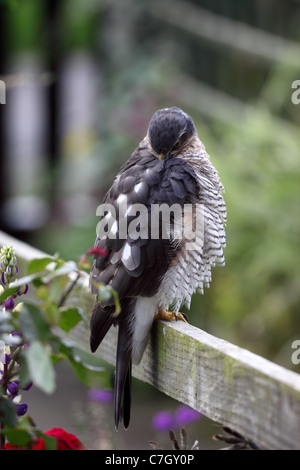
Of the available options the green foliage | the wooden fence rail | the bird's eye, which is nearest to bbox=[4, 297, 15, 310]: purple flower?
the green foliage

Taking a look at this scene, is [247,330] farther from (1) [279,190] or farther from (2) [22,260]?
(2) [22,260]

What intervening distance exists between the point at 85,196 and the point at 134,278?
3908 mm

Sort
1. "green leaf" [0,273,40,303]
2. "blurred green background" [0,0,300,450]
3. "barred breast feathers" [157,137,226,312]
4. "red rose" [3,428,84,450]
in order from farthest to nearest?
"blurred green background" [0,0,300,450] → "barred breast feathers" [157,137,226,312] → "red rose" [3,428,84,450] → "green leaf" [0,273,40,303]

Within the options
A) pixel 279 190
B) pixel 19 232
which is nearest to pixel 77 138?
pixel 19 232

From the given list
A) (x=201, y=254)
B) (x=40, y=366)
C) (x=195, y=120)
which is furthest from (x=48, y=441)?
(x=195, y=120)

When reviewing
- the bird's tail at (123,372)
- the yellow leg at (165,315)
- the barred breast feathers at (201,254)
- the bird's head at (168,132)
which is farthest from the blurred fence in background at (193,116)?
the bird's tail at (123,372)

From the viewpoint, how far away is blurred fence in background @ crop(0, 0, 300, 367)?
423 centimetres

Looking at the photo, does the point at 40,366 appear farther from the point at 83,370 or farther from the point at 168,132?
the point at 168,132

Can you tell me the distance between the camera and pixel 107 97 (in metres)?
5.76

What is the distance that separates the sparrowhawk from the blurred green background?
1984 millimetres

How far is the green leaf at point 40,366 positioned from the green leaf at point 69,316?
0.44ft

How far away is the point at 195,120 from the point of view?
5.12 m

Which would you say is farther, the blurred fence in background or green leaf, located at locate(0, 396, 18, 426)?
the blurred fence in background

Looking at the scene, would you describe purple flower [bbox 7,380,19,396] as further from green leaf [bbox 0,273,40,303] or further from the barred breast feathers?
the barred breast feathers
